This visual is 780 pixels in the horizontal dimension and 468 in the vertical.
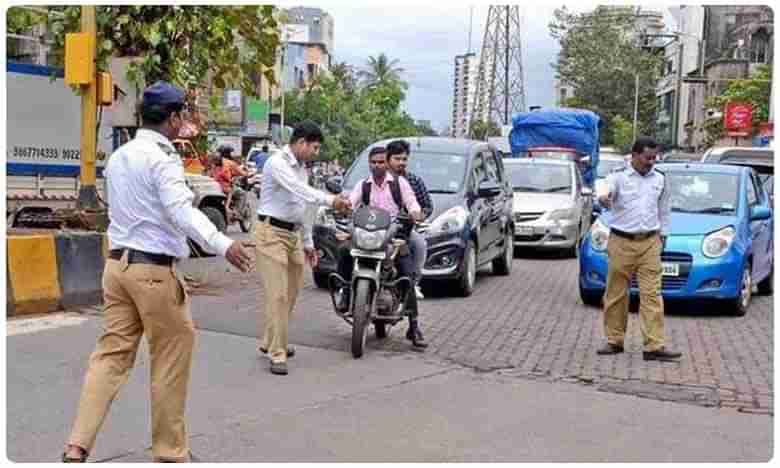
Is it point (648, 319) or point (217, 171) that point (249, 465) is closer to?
point (648, 319)

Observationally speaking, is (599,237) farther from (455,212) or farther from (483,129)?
(483,129)

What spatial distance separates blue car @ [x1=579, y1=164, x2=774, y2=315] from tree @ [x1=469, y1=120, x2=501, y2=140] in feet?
173

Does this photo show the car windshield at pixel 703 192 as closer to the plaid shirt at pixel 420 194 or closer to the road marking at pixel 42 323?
the plaid shirt at pixel 420 194

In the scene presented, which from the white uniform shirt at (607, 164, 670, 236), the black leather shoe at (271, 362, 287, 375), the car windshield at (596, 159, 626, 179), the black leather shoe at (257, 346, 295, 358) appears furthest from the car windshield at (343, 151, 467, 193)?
the car windshield at (596, 159, 626, 179)

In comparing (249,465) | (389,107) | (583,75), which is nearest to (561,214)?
(249,465)

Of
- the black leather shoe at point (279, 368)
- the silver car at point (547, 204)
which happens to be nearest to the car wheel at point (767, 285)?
the silver car at point (547, 204)

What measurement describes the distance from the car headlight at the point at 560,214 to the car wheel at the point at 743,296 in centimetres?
551

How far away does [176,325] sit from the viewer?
15.6ft

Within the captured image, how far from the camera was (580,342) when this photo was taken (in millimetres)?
8789

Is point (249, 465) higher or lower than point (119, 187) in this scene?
lower

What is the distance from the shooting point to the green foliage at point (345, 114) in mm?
57531

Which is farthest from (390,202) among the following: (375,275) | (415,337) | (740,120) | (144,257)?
(740,120)

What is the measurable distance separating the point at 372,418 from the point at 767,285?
7.71m

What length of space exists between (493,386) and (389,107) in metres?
67.9
